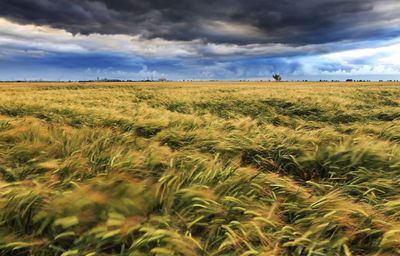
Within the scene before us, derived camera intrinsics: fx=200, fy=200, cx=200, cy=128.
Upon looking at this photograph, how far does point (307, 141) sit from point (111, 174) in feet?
8.47

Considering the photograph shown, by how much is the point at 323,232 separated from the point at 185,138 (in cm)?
226

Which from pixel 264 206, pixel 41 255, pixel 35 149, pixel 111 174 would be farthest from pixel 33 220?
pixel 264 206

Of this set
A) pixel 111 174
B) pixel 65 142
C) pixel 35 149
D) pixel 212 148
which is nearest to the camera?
pixel 111 174

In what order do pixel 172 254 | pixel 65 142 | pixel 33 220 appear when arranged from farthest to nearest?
pixel 65 142, pixel 33 220, pixel 172 254

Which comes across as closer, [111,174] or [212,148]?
[111,174]

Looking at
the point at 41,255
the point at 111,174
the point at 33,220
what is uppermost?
the point at 111,174

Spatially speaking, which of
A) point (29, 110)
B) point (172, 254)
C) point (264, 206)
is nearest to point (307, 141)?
point (264, 206)

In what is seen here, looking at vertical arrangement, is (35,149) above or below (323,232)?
above

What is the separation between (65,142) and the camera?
2.49 meters

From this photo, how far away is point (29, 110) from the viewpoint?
A: 6.21 m

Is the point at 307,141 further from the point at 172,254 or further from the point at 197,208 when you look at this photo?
the point at 172,254

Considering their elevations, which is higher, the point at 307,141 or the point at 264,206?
the point at 307,141

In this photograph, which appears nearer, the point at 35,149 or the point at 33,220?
the point at 33,220

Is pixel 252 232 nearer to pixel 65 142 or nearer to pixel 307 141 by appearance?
pixel 307 141
